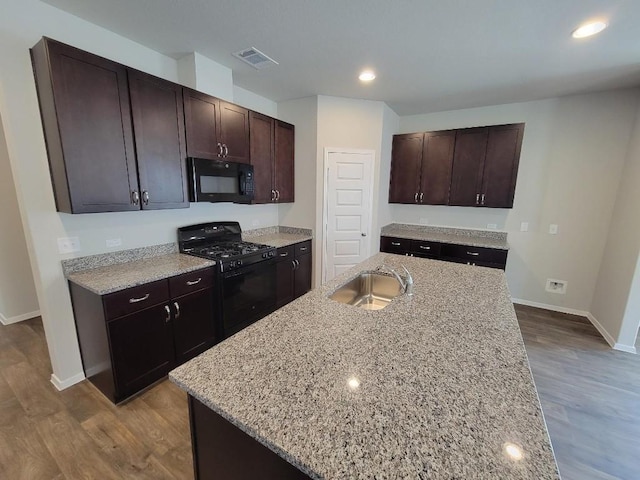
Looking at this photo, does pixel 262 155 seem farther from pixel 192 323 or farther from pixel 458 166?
pixel 458 166

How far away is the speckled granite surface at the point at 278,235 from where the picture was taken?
11.3ft

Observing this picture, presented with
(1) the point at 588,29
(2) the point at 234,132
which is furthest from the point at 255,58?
(1) the point at 588,29

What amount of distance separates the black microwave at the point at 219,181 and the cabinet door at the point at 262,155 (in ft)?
0.55

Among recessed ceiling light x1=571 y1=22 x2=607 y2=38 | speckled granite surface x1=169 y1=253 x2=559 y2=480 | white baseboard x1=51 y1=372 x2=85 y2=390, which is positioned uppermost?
recessed ceiling light x1=571 y1=22 x2=607 y2=38

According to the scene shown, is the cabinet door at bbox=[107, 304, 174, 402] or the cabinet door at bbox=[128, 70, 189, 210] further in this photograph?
the cabinet door at bbox=[128, 70, 189, 210]

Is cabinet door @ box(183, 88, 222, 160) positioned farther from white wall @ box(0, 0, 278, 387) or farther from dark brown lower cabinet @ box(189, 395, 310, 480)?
dark brown lower cabinet @ box(189, 395, 310, 480)

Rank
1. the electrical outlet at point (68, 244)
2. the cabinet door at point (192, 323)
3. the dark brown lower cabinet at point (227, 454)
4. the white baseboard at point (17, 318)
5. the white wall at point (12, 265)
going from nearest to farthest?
the dark brown lower cabinet at point (227, 454) < the electrical outlet at point (68, 244) < the cabinet door at point (192, 323) < the white wall at point (12, 265) < the white baseboard at point (17, 318)

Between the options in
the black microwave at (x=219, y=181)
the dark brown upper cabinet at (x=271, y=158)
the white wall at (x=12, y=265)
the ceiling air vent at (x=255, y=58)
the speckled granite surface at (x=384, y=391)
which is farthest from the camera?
the dark brown upper cabinet at (x=271, y=158)

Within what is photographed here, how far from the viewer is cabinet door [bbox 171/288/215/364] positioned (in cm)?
224

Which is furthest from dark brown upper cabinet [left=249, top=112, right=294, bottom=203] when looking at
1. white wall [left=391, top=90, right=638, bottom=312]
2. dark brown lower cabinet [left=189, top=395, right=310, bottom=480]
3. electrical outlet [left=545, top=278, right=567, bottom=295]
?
electrical outlet [left=545, top=278, right=567, bottom=295]

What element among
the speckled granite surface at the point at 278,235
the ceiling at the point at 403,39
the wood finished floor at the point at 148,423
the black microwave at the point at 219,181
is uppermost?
the ceiling at the point at 403,39

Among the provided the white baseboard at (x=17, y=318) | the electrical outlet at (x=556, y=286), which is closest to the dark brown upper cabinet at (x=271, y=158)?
the white baseboard at (x=17, y=318)

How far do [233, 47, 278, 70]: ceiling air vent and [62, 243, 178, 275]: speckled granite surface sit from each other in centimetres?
190

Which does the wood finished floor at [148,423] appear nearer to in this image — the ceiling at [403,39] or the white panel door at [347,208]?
the white panel door at [347,208]
